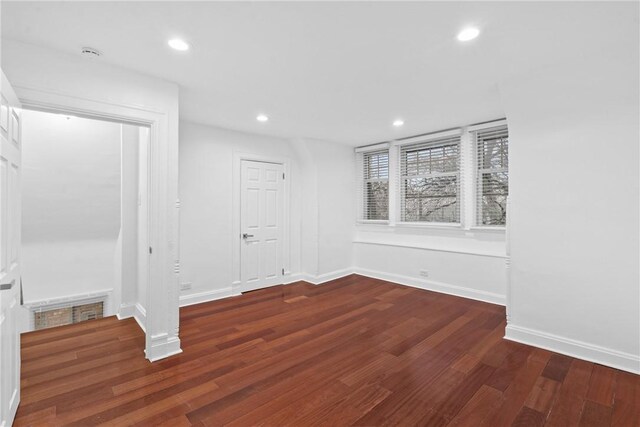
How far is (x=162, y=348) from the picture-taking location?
2.62m

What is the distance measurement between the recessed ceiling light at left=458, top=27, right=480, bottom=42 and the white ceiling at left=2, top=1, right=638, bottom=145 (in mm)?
53

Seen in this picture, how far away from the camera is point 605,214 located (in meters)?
2.46

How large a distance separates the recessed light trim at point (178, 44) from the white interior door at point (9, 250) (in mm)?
956

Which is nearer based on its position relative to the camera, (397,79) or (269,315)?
(397,79)

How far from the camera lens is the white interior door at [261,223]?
4.65m

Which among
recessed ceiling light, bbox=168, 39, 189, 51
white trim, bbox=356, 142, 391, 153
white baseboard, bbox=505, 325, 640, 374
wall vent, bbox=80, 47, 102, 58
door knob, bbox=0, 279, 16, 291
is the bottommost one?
white baseboard, bbox=505, 325, 640, 374

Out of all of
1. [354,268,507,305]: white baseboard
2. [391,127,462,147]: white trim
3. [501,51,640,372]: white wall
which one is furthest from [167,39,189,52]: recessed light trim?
[354,268,507,305]: white baseboard

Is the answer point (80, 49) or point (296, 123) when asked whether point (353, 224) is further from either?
point (80, 49)

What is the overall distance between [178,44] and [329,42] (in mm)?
1090

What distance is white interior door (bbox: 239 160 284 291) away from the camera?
15.3ft

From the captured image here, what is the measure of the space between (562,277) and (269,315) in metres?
3.08

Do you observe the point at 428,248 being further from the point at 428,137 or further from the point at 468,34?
the point at 468,34

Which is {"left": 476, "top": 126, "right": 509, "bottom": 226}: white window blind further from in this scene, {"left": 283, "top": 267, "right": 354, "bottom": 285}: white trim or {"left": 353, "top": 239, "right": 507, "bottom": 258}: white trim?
{"left": 283, "top": 267, "right": 354, "bottom": 285}: white trim

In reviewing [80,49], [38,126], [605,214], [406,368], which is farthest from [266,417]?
[38,126]
